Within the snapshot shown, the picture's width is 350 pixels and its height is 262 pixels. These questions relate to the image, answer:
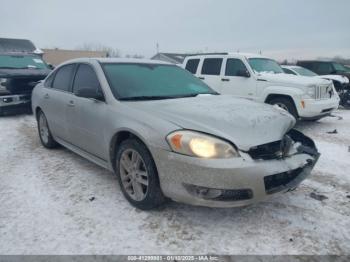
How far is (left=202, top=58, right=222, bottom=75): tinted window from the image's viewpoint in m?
8.81

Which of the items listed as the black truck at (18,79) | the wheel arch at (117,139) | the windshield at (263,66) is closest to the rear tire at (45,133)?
the wheel arch at (117,139)

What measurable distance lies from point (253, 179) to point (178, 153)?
688 mm

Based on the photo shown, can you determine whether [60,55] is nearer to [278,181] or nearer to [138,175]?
[138,175]

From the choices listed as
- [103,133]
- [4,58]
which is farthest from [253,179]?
[4,58]

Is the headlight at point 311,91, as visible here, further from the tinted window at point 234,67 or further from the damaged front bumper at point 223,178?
the damaged front bumper at point 223,178

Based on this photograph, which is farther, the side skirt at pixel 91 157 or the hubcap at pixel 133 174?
the side skirt at pixel 91 157

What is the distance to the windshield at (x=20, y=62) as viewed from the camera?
9.66 meters

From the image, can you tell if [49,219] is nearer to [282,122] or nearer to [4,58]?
[282,122]

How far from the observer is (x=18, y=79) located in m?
8.93

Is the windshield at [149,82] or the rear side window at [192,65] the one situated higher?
the windshield at [149,82]

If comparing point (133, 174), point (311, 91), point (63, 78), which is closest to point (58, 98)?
point (63, 78)

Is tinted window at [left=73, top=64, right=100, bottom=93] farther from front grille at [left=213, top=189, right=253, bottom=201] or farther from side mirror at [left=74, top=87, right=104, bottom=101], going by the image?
front grille at [left=213, top=189, right=253, bottom=201]

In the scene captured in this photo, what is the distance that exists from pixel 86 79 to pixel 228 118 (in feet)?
7.21

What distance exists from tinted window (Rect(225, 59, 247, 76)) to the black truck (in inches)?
196
